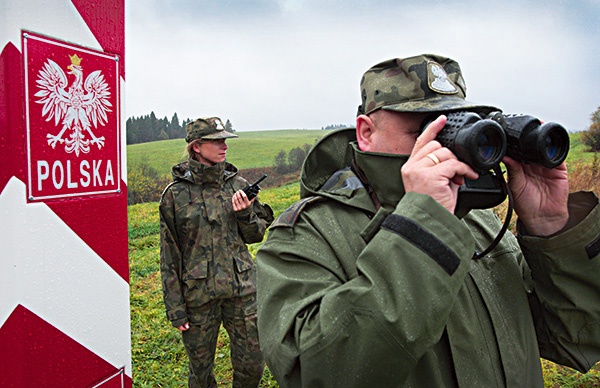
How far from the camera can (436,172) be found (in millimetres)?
1079

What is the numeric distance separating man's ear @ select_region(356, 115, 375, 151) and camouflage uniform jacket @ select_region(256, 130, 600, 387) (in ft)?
0.14

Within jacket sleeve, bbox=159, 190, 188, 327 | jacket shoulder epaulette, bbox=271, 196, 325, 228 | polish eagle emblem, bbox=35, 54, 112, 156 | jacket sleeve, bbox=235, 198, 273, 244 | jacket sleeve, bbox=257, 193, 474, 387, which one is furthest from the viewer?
jacket sleeve, bbox=235, 198, 273, 244

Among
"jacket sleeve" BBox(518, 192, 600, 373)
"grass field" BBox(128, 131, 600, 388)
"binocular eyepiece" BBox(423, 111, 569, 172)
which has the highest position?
"binocular eyepiece" BBox(423, 111, 569, 172)

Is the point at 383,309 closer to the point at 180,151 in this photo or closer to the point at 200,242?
the point at 200,242

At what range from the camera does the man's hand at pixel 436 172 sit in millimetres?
1079

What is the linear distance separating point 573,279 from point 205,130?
3.16 meters

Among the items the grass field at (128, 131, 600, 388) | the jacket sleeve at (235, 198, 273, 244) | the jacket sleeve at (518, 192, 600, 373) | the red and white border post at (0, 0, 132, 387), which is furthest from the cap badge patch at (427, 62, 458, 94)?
the grass field at (128, 131, 600, 388)

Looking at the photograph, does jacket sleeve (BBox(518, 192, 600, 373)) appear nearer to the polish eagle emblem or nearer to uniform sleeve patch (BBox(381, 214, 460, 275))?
uniform sleeve patch (BBox(381, 214, 460, 275))

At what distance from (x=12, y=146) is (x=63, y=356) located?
58 centimetres

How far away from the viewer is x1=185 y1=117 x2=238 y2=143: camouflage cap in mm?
3953

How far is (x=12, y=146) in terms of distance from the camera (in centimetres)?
111

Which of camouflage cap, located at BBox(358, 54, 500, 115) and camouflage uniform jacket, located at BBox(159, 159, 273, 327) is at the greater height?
camouflage cap, located at BBox(358, 54, 500, 115)

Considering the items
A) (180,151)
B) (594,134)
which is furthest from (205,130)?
(180,151)

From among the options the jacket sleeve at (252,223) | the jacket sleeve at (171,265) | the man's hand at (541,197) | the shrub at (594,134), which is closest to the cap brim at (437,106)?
the man's hand at (541,197)
